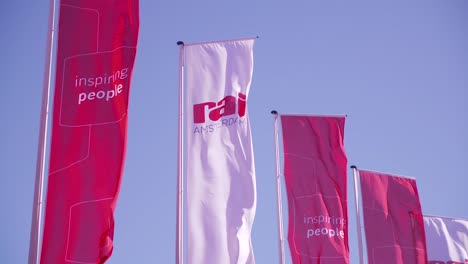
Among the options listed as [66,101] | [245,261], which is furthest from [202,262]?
[66,101]

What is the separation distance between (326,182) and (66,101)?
10.8 m

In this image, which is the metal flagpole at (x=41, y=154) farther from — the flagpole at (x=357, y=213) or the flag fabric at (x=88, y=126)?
the flagpole at (x=357, y=213)

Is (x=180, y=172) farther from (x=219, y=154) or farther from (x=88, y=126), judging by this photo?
(x=88, y=126)

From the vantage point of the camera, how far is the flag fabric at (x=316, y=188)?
21.5m

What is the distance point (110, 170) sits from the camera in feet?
43.7

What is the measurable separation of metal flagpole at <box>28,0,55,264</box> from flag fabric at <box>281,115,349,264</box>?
32.5 ft

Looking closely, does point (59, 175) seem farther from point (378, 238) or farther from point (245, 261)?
point (378, 238)

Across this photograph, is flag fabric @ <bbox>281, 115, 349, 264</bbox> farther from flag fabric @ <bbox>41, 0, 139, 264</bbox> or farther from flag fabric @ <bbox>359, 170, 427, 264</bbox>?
flag fabric @ <bbox>41, 0, 139, 264</bbox>

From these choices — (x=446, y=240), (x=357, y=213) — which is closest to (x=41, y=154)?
(x=357, y=213)

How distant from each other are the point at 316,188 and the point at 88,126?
10150 mm

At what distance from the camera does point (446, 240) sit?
3045 cm

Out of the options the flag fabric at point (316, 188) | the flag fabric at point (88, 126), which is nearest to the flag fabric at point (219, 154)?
the flag fabric at point (88, 126)

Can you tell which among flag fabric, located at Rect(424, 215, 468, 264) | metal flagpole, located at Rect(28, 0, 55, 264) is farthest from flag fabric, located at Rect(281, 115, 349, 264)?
metal flagpole, located at Rect(28, 0, 55, 264)

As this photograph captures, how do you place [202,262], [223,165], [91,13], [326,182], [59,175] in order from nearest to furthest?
[59,175] → [91,13] → [202,262] → [223,165] → [326,182]
